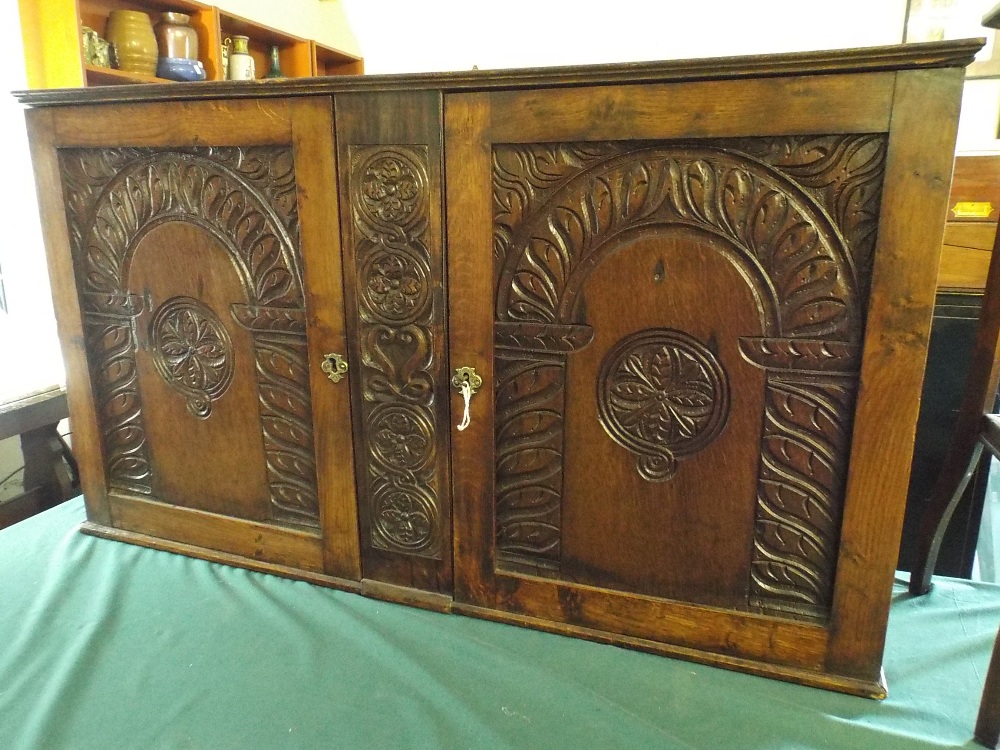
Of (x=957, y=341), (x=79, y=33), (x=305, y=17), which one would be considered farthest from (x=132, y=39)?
(x=957, y=341)

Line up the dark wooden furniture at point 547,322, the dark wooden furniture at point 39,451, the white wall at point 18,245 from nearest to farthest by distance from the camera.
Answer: the dark wooden furniture at point 547,322
the dark wooden furniture at point 39,451
the white wall at point 18,245

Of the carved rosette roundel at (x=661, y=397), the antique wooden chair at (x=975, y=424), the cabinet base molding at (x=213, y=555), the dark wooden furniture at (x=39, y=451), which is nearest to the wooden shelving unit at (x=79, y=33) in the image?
the dark wooden furniture at (x=39, y=451)

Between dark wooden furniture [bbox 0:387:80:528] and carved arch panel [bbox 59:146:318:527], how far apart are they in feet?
1.33

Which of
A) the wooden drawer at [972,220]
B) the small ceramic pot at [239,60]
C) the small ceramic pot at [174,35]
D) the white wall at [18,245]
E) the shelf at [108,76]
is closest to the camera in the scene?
the wooden drawer at [972,220]

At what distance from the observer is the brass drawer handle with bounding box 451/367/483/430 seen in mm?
970

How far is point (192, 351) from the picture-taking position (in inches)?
45.4

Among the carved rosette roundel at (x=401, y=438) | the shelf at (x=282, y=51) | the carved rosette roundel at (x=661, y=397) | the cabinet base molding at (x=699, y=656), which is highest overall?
the shelf at (x=282, y=51)

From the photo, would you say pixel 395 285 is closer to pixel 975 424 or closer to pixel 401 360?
pixel 401 360

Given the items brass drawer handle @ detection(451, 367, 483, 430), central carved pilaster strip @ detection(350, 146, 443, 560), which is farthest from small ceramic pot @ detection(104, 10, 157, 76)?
brass drawer handle @ detection(451, 367, 483, 430)

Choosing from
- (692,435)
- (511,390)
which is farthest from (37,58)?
(692,435)

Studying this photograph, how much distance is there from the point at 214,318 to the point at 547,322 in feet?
1.94

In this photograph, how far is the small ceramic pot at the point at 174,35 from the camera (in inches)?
90.2

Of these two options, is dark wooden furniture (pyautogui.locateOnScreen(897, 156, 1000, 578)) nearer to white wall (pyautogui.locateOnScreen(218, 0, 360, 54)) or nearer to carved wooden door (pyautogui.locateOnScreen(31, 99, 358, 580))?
carved wooden door (pyautogui.locateOnScreen(31, 99, 358, 580))

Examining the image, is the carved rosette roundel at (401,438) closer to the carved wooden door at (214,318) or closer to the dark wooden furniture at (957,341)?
the carved wooden door at (214,318)
